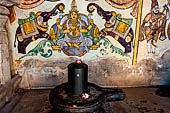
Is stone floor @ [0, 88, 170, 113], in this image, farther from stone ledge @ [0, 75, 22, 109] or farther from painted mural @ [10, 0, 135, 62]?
painted mural @ [10, 0, 135, 62]

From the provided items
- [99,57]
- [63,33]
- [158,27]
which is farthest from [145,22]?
[63,33]

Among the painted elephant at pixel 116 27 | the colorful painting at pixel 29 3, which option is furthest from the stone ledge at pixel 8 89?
the painted elephant at pixel 116 27

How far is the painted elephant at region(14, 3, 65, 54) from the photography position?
3543mm

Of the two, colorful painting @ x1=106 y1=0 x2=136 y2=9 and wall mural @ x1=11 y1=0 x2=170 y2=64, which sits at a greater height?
colorful painting @ x1=106 y1=0 x2=136 y2=9

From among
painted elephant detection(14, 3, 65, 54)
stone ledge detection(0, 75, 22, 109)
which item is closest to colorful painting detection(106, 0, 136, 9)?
painted elephant detection(14, 3, 65, 54)

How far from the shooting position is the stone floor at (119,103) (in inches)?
114

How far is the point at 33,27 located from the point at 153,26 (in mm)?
3314

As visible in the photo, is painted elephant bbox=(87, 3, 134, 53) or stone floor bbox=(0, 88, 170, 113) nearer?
stone floor bbox=(0, 88, 170, 113)

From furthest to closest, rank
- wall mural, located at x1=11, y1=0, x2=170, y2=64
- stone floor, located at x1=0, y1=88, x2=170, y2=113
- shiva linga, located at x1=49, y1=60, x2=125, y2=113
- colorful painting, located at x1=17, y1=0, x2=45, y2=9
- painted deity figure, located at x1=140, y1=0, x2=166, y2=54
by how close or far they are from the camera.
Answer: painted deity figure, located at x1=140, y1=0, x2=166, y2=54 → wall mural, located at x1=11, y1=0, x2=170, y2=64 → colorful painting, located at x1=17, y1=0, x2=45, y2=9 → stone floor, located at x1=0, y1=88, x2=170, y2=113 → shiva linga, located at x1=49, y1=60, x2=125, y2=113

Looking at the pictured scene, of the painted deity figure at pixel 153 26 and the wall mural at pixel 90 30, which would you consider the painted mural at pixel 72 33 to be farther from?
the painted deity figure at pixel 153 26

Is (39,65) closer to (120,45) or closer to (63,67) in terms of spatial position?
(63,67)

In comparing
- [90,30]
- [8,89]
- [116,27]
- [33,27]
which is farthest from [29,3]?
[116,27]

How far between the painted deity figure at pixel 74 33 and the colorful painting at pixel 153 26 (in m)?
1.38

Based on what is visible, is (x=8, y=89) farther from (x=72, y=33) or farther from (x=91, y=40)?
(x=91, y=40)
